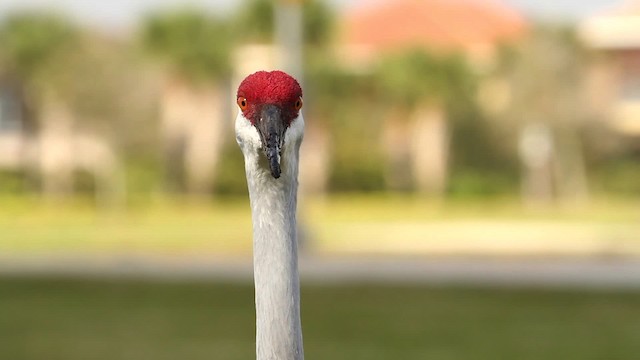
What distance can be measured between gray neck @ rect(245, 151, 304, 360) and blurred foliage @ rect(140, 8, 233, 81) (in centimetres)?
5318

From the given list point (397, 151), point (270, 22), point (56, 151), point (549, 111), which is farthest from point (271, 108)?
point (56, 151)

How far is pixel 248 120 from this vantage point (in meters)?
2.76

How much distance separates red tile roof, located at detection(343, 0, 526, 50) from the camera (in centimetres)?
7275

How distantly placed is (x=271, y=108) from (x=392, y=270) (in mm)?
18486

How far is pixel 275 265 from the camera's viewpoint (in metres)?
2.82

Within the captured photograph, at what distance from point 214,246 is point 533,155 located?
32151mm

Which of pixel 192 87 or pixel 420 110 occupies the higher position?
pixel 192 87

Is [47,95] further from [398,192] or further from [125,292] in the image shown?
[125,292]

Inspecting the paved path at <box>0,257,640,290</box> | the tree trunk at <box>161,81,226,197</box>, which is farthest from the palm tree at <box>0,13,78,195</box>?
the paved path at <box>0,257,640,290</box>

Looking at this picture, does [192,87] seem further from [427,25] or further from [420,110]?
[427,25]

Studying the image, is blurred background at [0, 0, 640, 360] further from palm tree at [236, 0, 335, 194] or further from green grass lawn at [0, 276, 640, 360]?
green grass lawn at [0, 276, 640, 360]

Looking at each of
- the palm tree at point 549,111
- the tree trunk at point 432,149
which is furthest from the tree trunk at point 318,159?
the palm tree at point 549,111

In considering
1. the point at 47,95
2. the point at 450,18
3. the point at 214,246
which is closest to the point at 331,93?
the point at 47,95

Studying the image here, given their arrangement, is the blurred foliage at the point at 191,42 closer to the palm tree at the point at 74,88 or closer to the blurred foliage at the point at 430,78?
the palm tree at the point at 74,88
